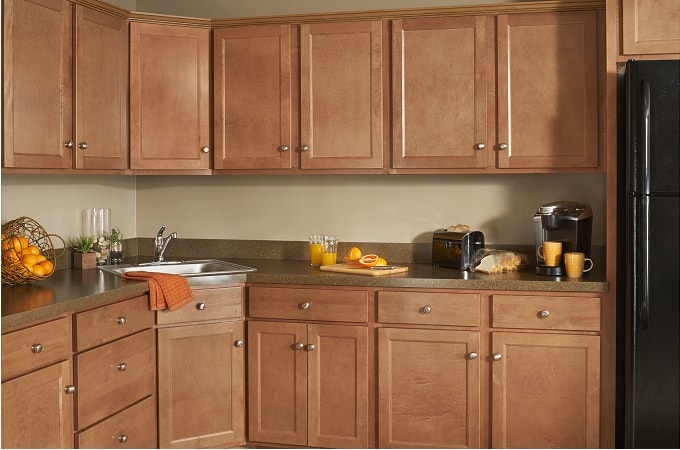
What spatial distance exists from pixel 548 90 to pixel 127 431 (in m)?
2.25

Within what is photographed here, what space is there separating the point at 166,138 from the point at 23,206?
0.71 metres

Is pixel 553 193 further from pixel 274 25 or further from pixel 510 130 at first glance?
pixel 274 25

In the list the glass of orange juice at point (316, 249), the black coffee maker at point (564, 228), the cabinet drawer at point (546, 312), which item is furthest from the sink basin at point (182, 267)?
the black coffee maker at point (564, 228)

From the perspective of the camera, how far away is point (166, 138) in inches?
145

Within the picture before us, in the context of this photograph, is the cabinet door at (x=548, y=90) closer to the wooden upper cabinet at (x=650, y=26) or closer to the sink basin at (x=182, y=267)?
the wooden upper cabinet at (x=650, y=26)

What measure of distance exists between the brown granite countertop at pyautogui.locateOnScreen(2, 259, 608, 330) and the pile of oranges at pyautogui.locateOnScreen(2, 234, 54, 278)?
0.23 ft

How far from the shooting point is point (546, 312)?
3084 mm

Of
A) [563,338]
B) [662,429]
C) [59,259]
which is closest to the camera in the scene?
[662,429]

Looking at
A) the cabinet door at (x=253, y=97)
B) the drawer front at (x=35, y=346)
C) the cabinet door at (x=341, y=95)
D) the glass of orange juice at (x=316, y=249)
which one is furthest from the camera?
the glass of orange juice at (x=316, y=249)

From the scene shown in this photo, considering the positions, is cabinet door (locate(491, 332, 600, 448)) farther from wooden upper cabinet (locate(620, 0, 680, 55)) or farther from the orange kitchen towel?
the orange kitchen towel

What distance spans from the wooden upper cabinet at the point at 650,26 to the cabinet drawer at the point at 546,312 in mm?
1006

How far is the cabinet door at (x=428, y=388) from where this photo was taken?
3197mm

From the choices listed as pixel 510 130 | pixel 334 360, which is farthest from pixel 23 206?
pixel 510 130

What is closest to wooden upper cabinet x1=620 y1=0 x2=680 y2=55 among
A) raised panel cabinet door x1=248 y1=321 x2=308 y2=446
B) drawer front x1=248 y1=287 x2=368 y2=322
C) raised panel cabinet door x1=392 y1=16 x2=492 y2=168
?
raised panel cabinet door x1=392 y1=16 x2=492 y2=168
